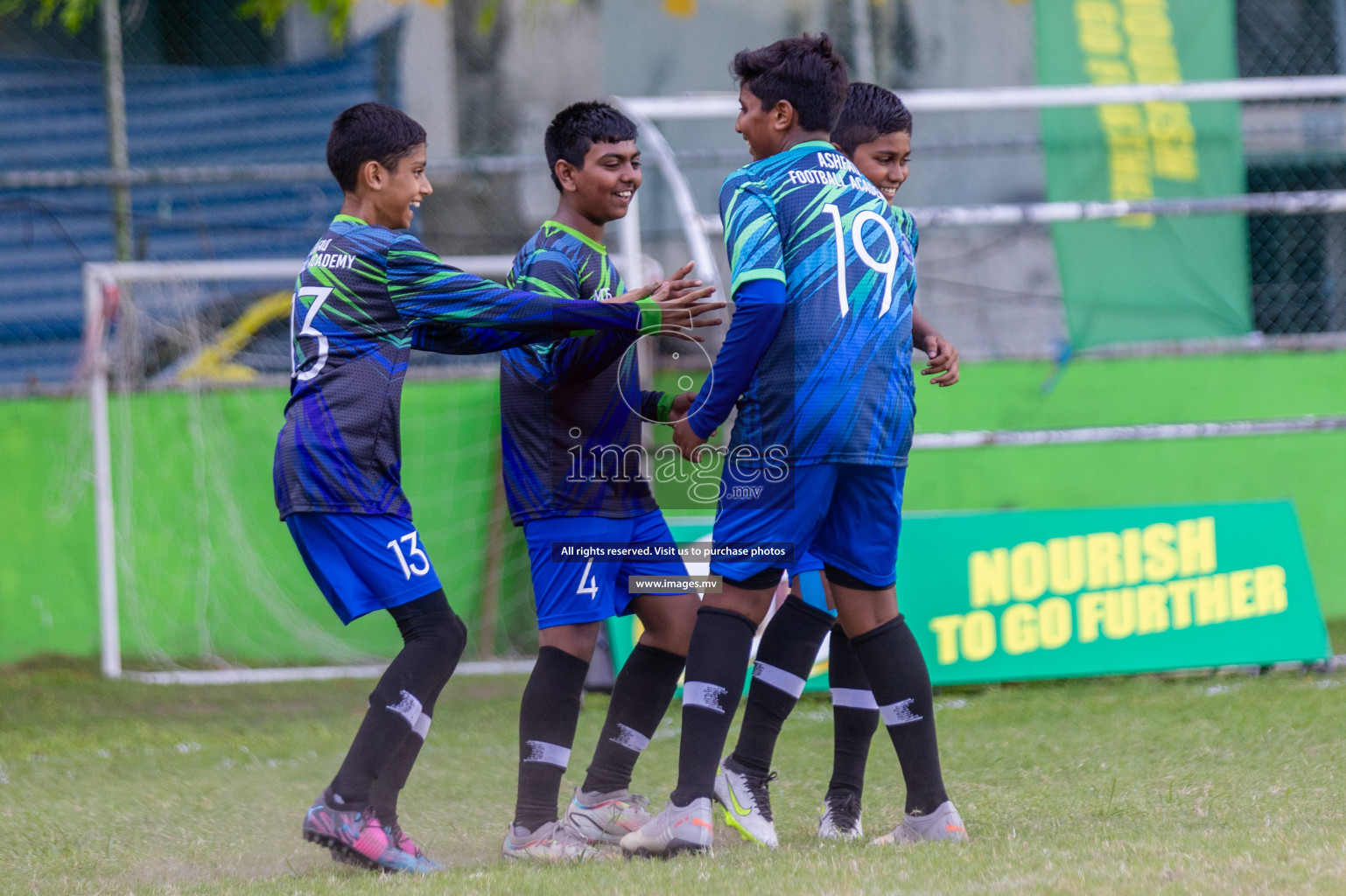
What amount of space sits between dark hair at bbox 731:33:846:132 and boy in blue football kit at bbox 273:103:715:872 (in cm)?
56

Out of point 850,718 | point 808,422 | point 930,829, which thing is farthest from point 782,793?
point 808,422

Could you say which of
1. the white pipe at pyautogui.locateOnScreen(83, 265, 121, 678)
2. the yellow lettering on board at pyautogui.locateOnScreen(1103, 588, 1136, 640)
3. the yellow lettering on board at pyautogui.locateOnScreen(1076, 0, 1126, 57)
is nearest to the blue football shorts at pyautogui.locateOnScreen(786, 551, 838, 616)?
the yellow lettering on board at pyautogui.locateOnScreen(1103, 588, 1136, 640)

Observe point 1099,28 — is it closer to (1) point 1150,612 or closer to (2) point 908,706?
(1) point 1150,612

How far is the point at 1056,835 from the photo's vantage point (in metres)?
3.22

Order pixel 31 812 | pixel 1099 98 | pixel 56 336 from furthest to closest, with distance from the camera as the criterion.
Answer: pixel 56 336
pixel 1099 98
pixel 31 812

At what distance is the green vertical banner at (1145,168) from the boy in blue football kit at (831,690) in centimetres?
397

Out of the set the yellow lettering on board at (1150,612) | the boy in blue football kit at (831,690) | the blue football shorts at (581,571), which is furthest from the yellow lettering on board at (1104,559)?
the blue football shorts at (581,571)

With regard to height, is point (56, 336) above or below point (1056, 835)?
above

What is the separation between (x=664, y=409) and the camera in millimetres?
3752

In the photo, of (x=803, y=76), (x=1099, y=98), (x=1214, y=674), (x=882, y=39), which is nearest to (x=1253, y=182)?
(x=882, y=39)

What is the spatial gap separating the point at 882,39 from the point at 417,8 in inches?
156

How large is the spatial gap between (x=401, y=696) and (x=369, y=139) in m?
1.46

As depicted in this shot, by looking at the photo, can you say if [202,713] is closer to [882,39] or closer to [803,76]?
[803,76]

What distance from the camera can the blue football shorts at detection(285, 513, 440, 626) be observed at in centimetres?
338
